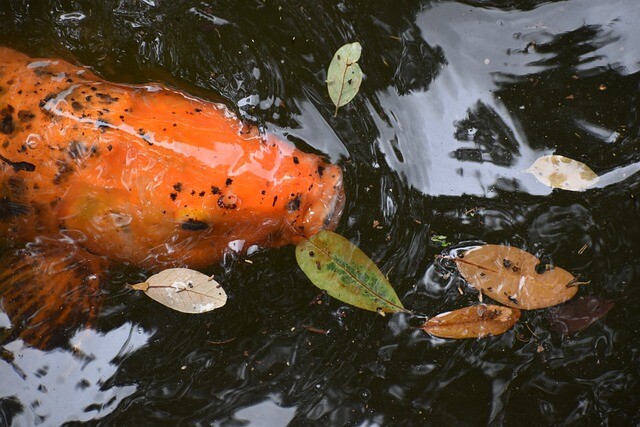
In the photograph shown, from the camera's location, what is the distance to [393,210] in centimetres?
282

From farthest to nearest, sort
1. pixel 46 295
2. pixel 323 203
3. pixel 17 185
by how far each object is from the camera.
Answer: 1. pixel 46 295
2. pixel 323 203
3. pixel 17 185

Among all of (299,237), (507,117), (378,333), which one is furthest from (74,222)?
(507,117)

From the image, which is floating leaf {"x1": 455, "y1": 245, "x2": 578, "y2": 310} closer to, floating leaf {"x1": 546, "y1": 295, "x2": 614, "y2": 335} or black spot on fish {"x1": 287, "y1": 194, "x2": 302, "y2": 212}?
floating leaf {"x1": 546, "y1": 295, "x2": 614, "y2": 335}

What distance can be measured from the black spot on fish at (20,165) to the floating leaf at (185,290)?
0.71 m

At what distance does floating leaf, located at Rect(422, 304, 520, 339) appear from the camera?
275 cm

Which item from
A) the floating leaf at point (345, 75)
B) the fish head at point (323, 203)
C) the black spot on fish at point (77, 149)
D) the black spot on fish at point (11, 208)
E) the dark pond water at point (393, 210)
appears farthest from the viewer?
the floating leaf at point (345, 75)

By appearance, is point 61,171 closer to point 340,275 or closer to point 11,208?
point 11,208

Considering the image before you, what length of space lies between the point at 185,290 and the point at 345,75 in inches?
49.8

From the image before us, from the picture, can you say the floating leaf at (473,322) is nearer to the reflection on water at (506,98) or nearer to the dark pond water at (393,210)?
the dark pond water at (393,210)

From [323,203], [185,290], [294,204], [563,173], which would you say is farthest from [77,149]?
[563,173]

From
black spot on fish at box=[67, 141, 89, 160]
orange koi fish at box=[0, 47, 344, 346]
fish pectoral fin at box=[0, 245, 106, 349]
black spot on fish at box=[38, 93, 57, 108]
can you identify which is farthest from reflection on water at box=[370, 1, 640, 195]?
fish pectoral fin at box=[0, 245, 106, 349]

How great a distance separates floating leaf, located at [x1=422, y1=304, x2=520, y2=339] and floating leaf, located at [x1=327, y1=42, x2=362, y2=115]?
3.65 feet

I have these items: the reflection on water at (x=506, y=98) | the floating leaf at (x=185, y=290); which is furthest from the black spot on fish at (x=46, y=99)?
the reflection on water at (x=506, y=98)

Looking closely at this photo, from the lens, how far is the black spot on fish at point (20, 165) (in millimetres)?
2398
